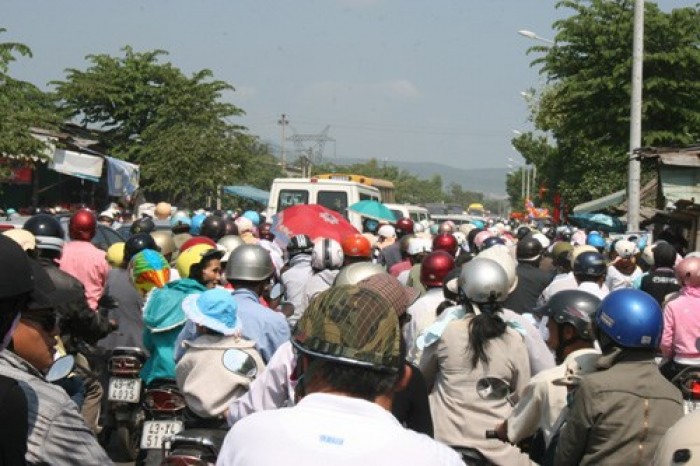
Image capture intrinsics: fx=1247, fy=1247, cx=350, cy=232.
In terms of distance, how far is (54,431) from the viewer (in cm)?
296

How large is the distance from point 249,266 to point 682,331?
11.6 ft

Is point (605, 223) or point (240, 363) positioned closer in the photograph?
point (240, 363)

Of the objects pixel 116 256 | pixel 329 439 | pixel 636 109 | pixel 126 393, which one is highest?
pixel 636 109

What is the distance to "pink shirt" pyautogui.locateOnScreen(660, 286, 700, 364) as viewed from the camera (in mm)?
9250

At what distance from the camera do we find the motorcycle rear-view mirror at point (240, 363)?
6.25 meters

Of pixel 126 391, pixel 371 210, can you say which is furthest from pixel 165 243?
pixel 371 210

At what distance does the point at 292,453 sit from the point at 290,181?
2054 cm

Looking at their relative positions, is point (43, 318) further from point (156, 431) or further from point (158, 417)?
point (158, 417)

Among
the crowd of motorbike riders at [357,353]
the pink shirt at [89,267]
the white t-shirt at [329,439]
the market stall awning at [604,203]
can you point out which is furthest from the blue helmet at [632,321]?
the market stall awning at [604,203]

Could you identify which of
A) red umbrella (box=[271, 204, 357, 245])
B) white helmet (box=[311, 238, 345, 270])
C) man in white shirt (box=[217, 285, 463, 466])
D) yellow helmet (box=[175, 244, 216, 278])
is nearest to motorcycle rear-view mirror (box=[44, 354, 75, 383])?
man in white shirt (box=[217, 285, 463, 466])

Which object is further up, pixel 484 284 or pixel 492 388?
pixel 484 284

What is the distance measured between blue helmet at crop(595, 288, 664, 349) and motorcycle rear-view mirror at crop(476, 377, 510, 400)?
1.16 metres

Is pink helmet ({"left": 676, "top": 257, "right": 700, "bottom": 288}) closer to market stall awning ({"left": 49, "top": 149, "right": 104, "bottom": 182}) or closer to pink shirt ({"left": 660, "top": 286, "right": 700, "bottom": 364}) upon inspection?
pink shirt ({"left": 660, "top": 286, "right": 700, "bottom": 364})

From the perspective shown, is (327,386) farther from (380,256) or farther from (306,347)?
(380,256)
